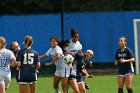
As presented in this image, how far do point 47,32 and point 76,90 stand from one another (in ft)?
44.4

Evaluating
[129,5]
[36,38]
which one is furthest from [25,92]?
[129,5]

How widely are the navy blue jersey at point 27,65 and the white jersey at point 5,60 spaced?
308mm

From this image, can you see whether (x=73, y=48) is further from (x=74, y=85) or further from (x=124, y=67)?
(x=124, y=67)

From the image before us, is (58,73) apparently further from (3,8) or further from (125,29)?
(3,8)

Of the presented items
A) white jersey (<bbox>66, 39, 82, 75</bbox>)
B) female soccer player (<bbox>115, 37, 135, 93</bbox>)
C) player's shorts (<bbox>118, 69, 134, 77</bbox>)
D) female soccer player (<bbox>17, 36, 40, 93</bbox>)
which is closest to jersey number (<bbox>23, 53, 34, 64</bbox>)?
female soccer player (<bbox>17, 36, 40, 93</bbox>)

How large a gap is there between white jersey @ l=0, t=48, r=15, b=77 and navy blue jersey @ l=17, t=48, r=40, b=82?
31 centimetres

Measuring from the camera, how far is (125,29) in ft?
100

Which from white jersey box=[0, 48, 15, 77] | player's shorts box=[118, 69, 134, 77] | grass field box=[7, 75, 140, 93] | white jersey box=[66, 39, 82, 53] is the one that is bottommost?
grass field box=[7, 75, 140, 93]

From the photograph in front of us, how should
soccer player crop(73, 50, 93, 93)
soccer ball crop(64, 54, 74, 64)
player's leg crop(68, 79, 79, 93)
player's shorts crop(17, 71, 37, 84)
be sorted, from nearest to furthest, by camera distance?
player's shorts crop(17, 71, 37, 84) → player's leg crop(68, 79, 79, 93) → soccer ball crop(64, 54, 74, 64) → soccer player crop(73, 50, 93, 93)

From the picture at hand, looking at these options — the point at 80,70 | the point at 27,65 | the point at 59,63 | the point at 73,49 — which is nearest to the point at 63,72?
the point at 59,63

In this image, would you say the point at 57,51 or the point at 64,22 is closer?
the point at 57,51

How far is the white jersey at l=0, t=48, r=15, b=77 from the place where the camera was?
1598 cm

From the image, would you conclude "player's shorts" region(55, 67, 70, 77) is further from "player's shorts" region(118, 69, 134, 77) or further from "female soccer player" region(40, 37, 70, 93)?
"player's shorts" region(118, 69, 134, 77)

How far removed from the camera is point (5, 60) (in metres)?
16.0
